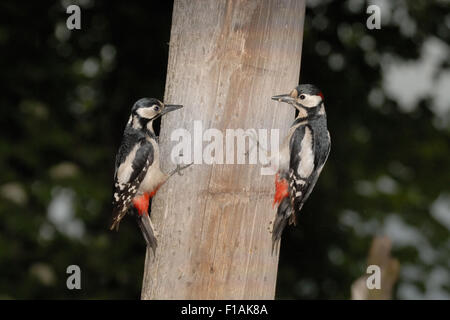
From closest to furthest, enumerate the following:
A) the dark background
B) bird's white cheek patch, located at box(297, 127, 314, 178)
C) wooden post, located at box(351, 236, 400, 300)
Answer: bird's white cheek patch, located at box(297, 127, 314, 178), wooden post, located at box(351, 236, 400, 300), the dark background

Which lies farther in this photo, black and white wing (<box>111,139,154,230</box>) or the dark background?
the dark background

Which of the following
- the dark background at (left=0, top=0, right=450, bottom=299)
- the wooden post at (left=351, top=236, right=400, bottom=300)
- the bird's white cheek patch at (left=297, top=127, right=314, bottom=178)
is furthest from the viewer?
the dark background at (left=0, top=0, right=450, bottom=299)

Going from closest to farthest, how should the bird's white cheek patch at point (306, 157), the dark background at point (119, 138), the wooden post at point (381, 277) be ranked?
the bird's white cheek patch at point (306, 157), the wooden post at point (381, 277), the dark background at point (119, 138)

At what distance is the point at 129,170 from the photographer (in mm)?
1855

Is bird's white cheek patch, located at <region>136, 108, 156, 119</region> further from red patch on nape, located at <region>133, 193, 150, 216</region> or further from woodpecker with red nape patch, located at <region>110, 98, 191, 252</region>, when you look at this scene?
red patch on nape, located at <region>133, 193, 150, 216</region>

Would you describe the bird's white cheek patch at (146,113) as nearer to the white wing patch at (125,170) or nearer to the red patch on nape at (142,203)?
the white wing patch at (125,170)

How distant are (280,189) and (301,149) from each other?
0.47 ft

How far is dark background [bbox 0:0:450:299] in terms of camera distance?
12.8 ft

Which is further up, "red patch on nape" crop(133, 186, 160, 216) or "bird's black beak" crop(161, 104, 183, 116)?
"bird's black beak" crop(161, 104, 183, 116)

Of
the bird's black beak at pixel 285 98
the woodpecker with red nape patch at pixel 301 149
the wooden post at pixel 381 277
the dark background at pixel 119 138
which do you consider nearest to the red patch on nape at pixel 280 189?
the woodpecker with red nape patch at pixel 301 149

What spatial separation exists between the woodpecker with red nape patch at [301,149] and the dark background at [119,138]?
6.09ft

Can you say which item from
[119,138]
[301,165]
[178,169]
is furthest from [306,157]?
[119,138]

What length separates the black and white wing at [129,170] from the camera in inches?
72.3

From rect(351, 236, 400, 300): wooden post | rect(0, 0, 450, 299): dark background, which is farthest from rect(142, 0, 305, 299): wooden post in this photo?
rect(0, 0, 450, 299): dark background
